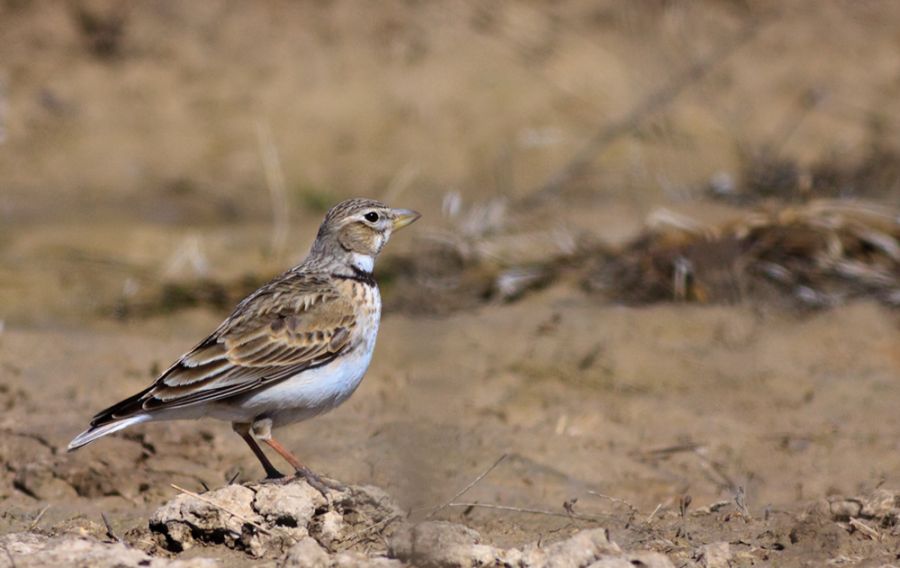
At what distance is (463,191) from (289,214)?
4.41 feet

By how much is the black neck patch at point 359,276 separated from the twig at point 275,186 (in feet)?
10.0

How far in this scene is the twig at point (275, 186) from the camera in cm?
867

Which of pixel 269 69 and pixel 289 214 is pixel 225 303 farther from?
pixel 269 69

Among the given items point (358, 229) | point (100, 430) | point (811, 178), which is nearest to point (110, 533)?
point (100, 430)

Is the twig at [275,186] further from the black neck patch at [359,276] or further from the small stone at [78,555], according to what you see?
the small stone at [78,555]

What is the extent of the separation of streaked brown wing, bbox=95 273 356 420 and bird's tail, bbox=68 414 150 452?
23mm

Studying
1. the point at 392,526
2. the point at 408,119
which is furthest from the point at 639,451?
the point at 408,119

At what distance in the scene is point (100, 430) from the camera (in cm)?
441

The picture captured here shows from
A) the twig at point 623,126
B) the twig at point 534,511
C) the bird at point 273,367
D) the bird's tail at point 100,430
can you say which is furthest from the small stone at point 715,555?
the twig at point 623,126

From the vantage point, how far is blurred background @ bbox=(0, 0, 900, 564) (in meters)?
5.73

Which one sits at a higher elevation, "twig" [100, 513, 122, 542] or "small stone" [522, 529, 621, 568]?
"twig" [100, 513, 122, 542]

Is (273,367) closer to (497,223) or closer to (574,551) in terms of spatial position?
(574,551)

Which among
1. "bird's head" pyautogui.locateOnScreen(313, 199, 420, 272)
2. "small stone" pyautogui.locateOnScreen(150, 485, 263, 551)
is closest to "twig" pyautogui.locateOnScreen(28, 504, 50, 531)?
"small stone" pyautogui.locateOnScreen(150, 485, 263, 551)

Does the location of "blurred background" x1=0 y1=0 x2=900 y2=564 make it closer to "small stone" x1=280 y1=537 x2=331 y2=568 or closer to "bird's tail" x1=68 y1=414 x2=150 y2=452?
"small stone" x1=280 y1=537 x2=331 y2=568
